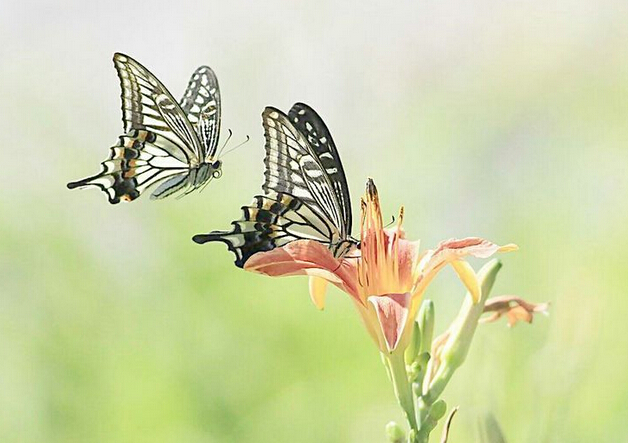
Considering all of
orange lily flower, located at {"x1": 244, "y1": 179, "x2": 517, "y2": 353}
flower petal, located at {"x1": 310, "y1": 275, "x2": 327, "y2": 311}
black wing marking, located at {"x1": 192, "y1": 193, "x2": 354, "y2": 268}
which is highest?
black wing marking, located at {"x1": 192, "y1": 193, "x2": 354, "y2": 268}

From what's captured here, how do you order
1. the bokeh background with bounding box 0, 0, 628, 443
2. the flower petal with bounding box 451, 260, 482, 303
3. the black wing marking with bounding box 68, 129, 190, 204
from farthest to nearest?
the bokeh background with bounding box 0, 0, 628, 443, the black wing marking with bounding box 68, 129, 190, 204, the flower petal with bounding box 451, 260, 482, 303

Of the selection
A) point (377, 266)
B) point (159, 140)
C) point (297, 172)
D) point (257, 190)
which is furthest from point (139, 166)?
point (257, 190)

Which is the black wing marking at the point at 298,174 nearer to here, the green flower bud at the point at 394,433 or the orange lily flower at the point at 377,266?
the orange lily flower at the point at 377,266

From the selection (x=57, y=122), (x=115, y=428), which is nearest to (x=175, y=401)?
(x=115, y=428)

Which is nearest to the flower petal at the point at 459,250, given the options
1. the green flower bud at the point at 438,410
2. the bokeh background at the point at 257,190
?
the green flower bud at the point at 438,410

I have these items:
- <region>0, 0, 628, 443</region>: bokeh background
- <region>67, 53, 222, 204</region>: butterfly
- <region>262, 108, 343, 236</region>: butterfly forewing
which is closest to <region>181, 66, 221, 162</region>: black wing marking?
<region>67, 53, 222, 204</region>: butterfly

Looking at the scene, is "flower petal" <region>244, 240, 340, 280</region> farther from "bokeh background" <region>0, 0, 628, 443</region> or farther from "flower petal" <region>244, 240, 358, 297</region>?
"bokeh background" <region>0, 0, 628, 443</region>

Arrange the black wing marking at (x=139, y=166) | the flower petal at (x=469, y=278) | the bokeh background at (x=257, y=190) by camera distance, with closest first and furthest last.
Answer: the flower petal at (x=469, y=278) < the black wing marking at (x=139, y=166) < the bokeh background at (x=257, y=190)

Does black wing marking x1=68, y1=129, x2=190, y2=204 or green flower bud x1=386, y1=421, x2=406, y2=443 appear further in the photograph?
black wing marking x1=68, y1=129, x2=190, y2=204
